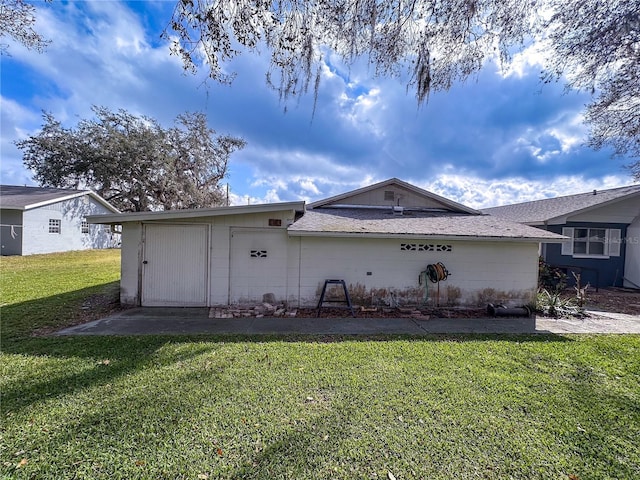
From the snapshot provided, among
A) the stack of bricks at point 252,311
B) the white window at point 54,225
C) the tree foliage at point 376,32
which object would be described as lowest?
the stack of bricks at point 252,311

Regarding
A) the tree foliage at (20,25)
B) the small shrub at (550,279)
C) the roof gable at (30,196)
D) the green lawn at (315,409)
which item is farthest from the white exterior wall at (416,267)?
the roof gable at (30,196)

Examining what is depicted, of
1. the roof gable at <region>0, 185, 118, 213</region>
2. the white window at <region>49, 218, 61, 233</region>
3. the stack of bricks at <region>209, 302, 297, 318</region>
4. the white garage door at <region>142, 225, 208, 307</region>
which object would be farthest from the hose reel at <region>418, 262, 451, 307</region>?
the white window at <region>49, 218, 61, 233</region>

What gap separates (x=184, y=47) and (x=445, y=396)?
5.67 metres

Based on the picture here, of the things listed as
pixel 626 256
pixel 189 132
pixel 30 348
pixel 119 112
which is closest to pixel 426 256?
pixel 30 348

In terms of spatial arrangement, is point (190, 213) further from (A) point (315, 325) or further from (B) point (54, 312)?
(A) point (315, 325)

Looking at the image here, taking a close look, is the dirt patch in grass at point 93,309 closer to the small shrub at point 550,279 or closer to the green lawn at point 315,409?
the green lawn at point 315,409

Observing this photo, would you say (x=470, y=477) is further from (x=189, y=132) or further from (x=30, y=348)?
(x=189, y=132)

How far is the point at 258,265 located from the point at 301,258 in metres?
1.11

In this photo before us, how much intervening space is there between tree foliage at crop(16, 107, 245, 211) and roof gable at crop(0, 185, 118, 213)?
4311mm

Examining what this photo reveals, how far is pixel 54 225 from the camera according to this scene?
17.9 m

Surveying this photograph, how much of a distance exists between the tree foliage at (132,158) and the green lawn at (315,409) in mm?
23818

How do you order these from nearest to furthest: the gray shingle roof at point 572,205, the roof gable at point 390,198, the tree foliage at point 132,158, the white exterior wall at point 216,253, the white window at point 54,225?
the white exterior wall at point 216,253
the roof gable at point 390,198
the gray shingle roof at point 572,205
the white window at point 54,225
the tree foliage at point 132,158

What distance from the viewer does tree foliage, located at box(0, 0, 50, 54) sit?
646cm

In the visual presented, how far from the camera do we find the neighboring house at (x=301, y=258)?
23.1 feet
